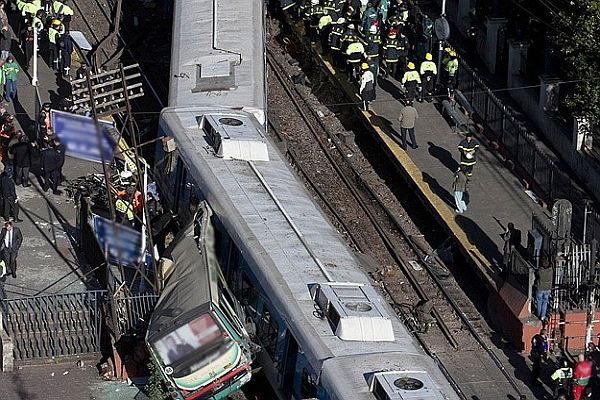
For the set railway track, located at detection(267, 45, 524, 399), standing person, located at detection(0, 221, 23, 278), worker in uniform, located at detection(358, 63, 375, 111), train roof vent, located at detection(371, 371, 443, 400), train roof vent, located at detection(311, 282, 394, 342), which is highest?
train roof vent, located at detection(311, 282, 394, 342)

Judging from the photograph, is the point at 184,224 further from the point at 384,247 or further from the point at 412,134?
the point at 412,134

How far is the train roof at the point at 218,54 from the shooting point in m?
35.4

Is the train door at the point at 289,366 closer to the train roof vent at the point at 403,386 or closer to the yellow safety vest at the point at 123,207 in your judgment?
the train roof vent at the point at 403,386

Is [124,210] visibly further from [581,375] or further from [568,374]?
[581,375]

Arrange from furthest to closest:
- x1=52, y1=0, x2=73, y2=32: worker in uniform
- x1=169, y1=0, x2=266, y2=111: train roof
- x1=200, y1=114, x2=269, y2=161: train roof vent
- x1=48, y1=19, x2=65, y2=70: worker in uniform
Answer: x1=52, y1=0, x2=73, y2=32: worker in uniform, x1=48, y1=19, x2=65, y2=70: worker in uniform, x1=169, y1=0, x2=266, y2=111: train roof, x1=200, y1=114, x2=269, y2=161: train roof vent

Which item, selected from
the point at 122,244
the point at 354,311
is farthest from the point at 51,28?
the point at 354,311

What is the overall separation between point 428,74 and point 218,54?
6.56 metres

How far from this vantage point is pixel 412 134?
40.1 metres

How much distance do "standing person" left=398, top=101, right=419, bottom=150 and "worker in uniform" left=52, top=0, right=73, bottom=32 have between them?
27.6ft

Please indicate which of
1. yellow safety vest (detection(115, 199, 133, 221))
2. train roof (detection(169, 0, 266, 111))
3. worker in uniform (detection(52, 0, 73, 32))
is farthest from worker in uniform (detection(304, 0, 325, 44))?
yellow safety vest (detection(115, 199, 133, 221))

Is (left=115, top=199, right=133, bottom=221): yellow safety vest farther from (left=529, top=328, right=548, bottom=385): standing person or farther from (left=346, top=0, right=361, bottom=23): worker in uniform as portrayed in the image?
(left=346, top=0, right=361, bottom=23): worker in uniform

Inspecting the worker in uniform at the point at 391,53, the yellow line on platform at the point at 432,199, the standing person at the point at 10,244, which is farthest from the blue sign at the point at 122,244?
the worker in uniform at the point at 391,53

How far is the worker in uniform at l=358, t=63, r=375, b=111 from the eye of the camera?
136 ft

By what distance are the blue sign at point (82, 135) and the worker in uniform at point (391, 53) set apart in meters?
10.2
